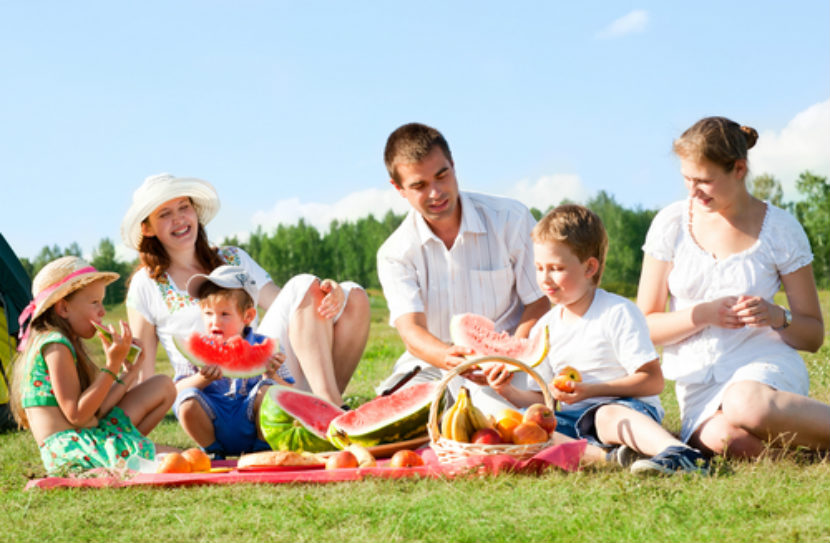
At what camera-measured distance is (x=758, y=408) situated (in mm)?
4773

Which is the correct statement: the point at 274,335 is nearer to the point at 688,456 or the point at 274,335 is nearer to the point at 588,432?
the point at 588,432

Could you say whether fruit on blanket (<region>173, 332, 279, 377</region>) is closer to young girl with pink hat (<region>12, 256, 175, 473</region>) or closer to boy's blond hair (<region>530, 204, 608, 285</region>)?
young girl with pink hat (<region>12, 256, 175, 473</region>)

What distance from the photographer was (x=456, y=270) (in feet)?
20.1

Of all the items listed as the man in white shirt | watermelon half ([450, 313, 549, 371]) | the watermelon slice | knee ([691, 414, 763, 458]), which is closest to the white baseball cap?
the watermelon slice

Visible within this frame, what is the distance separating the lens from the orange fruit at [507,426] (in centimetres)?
470

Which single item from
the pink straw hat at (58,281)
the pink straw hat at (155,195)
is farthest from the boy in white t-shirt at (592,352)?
the pink straw hat at (155,195)

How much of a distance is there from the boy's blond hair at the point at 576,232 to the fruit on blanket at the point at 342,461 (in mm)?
1701

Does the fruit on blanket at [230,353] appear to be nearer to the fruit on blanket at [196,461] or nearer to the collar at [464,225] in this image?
the fruit on blanket at [196,461]

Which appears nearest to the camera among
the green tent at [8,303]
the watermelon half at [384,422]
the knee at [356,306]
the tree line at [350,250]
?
the watermelon half at [384,422]

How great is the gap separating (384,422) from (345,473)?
0.68 m

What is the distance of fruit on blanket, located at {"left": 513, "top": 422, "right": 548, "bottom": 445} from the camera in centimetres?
461

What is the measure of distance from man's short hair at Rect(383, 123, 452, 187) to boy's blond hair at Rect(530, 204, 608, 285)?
935mm

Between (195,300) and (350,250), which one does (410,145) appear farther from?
(350,250)

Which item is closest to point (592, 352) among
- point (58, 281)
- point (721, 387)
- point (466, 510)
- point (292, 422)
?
point (721, 387)
